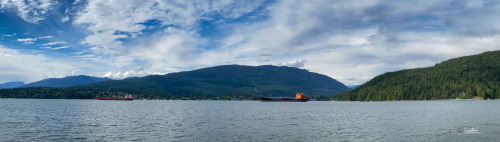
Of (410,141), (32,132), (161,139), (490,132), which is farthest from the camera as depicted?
(32,132)

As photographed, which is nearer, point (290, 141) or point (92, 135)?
point (290, 141)

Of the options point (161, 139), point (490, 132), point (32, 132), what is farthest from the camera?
point (32, 132)

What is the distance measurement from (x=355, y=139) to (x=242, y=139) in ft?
55.7

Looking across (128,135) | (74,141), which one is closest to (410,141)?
(128,135)

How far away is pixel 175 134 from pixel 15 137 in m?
23.9

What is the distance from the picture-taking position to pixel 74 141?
153 ft

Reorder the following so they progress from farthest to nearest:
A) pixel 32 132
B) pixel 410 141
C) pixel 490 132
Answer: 1. pixel 32 132
2. pixel 490 132
3. pixel 410 141

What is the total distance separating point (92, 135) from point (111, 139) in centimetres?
642

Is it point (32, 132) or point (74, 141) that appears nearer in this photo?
point (74, 141)

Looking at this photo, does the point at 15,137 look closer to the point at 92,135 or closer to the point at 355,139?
the point at 92,135

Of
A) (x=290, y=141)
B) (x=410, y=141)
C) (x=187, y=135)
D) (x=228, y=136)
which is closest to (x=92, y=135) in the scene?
(x=187, y=135)

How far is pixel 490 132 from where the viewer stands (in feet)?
172

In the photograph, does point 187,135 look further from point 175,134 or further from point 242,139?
point 242,139

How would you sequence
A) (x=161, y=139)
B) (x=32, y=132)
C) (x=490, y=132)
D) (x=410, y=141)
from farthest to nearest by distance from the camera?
(x=32, y=132) → (x=490, y=132) → (x=161, y=139) → (x=410, y=141)
